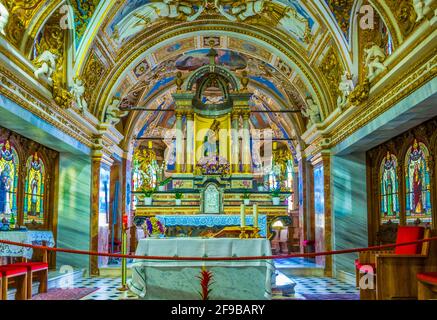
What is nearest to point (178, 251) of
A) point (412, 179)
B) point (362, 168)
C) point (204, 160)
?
point (412, 179)

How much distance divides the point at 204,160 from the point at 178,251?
8.90 metres

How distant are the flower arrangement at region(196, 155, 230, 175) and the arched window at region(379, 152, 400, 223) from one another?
489 centimetres

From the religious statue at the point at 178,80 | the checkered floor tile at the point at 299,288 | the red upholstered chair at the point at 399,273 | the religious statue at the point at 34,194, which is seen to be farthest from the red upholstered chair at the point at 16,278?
the religious statue at the point at 178,80

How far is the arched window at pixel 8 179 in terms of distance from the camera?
28.7 ft

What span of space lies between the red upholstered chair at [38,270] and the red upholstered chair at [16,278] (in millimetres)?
102

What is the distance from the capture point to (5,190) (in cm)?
885

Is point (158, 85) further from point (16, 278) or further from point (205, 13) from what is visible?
point (16, 278)

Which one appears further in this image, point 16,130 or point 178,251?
point 16,130

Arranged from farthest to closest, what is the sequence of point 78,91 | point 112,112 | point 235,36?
point 235,36 < point 112,112 < point 78,91

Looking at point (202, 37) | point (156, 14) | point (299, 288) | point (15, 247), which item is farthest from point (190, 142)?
point (15, 247)

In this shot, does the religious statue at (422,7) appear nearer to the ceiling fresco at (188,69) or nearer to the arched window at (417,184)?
the arched window at (417,184)

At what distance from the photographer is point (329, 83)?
11.3 meters

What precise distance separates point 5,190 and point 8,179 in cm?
25

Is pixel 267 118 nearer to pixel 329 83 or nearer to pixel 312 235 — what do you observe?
pixel 312 235
